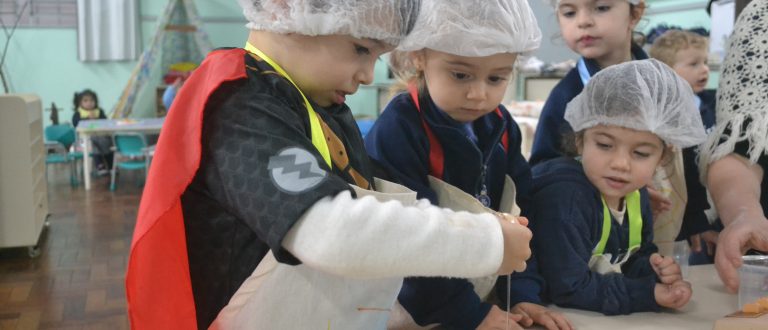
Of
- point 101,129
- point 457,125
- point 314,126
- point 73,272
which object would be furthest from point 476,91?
point 101,129

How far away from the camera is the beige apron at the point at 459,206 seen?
1.21m

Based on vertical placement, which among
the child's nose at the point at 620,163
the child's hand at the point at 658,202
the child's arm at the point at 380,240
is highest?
the child's arm at the point at 380,240

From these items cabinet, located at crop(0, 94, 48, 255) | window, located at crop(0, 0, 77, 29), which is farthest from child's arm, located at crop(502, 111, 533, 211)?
window, located at crop(0, 0, 77, 29)

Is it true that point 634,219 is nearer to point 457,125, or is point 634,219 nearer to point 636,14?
point 457,125

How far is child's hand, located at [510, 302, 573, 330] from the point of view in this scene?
1311 mm

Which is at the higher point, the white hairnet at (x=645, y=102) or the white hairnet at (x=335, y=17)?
the white hairnet at (x=335, y=17)

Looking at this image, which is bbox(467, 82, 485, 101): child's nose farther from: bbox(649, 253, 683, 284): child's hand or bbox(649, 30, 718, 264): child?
bbox(649, 30, 718, 264): child

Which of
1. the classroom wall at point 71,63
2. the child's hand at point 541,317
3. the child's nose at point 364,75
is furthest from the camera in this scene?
the classroom wall at point 71,63

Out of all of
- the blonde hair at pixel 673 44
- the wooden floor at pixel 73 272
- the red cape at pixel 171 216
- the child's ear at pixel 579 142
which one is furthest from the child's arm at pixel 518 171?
the wooden floor at pixel 73 272

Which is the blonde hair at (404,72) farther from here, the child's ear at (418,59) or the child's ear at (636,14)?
the child's ear at (636,14)

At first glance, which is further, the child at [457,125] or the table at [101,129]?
the table at [101,129]

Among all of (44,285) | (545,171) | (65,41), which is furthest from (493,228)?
(65,41)

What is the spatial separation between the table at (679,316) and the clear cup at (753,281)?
2.4 inches

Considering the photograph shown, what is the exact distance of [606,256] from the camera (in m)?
1.47
